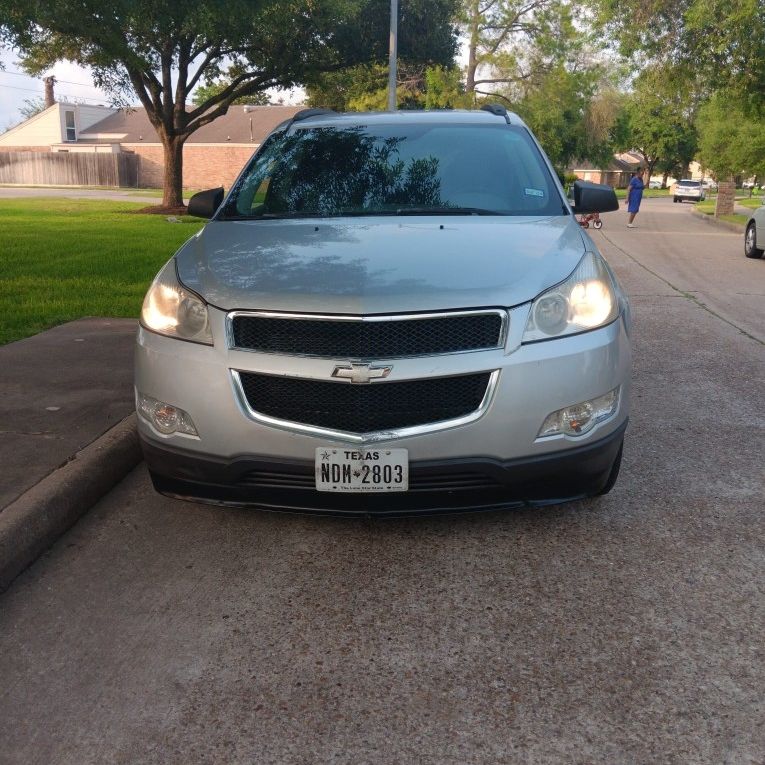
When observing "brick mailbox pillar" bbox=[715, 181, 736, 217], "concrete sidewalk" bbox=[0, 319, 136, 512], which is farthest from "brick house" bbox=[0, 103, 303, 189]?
"concrete sidewalk" bbox=[0, 319, 136, 512]

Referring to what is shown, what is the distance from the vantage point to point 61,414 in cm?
502

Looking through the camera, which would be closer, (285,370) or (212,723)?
(212,723)

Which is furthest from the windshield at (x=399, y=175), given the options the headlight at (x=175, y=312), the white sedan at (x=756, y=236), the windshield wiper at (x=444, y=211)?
the white sedan at (x=756, y=236)

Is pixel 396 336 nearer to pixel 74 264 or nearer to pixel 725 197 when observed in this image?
pixel 74 264

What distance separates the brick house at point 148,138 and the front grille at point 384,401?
52.0 m

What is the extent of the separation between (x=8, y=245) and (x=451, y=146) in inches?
437

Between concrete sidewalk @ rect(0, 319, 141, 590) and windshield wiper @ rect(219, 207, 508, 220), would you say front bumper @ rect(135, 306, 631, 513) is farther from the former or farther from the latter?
windshield wiper @ rect(219, 207, 508, 220)

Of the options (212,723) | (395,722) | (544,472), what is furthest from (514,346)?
(212,723)

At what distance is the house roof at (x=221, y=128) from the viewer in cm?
5828

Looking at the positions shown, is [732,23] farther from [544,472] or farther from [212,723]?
[212,723]

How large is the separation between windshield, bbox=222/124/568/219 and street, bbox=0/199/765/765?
1576 millimetres

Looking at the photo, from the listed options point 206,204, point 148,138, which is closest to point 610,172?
point 148,138

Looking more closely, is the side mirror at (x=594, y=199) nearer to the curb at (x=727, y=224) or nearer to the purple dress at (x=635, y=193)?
the curb at (x=727, y=224)

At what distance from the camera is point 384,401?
3264mm
